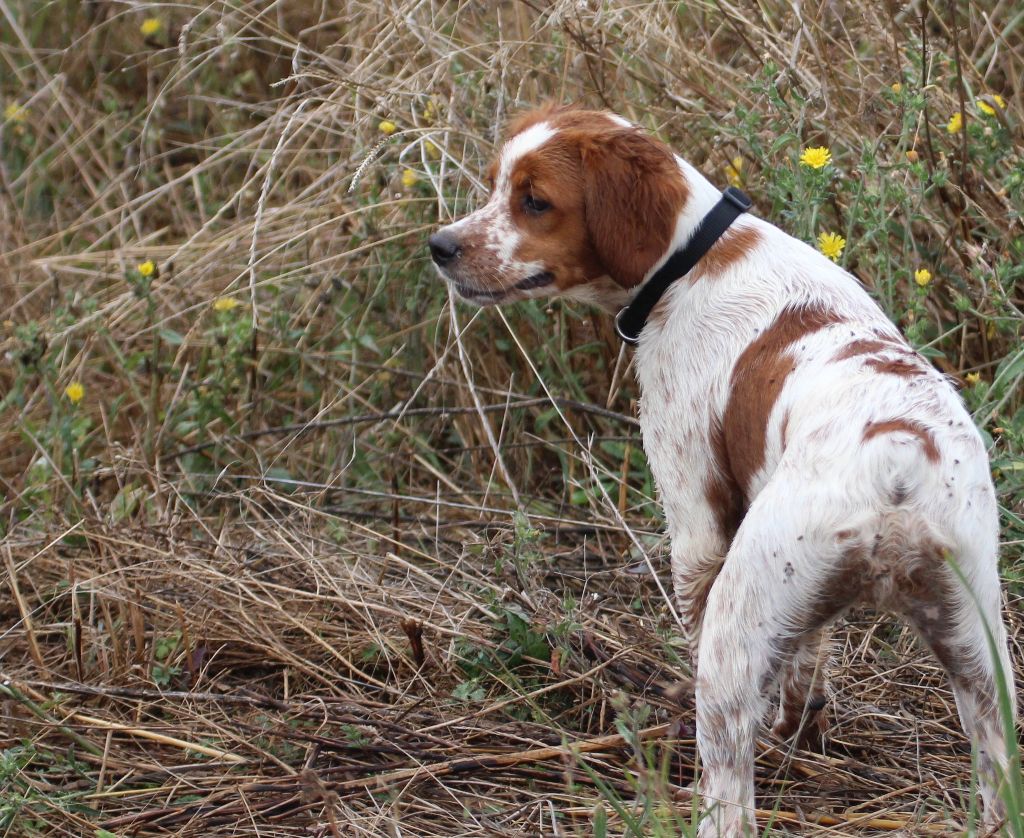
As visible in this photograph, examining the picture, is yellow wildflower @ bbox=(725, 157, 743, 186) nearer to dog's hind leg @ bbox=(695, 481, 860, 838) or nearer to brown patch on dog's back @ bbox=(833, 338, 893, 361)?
brown patch on dog's back @ bbox=(833, 338, 893, 361)

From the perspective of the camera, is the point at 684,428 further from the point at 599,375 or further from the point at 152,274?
the point at 152,274

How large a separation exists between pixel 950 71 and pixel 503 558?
207 centimetres

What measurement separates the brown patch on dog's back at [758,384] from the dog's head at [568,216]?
0.34 m

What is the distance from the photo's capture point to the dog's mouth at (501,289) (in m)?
3.00

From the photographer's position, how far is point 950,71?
158 inches

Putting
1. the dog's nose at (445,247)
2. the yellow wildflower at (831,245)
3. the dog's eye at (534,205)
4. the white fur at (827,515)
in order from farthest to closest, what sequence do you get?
the yellow wildflower at (831,245) < the dog's nose at (445,247) < the dog's eye at (534,205) < the white fur at (827,515)

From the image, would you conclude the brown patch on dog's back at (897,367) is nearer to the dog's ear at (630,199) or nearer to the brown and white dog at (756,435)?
the brown and white dog at (756,435)

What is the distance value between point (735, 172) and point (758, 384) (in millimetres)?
1560

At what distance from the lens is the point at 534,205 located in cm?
296

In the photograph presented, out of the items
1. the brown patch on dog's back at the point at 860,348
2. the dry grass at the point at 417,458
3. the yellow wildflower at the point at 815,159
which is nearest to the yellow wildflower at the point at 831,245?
the dry grass at the point at 417,458

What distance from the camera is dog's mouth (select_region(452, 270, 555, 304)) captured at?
3.00m

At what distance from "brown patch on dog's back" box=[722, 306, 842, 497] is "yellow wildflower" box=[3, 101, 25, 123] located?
13.3 ft

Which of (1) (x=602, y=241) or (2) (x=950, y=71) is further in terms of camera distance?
(2) (x=950, y=71)

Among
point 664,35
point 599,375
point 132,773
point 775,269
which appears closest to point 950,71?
point 664,35
